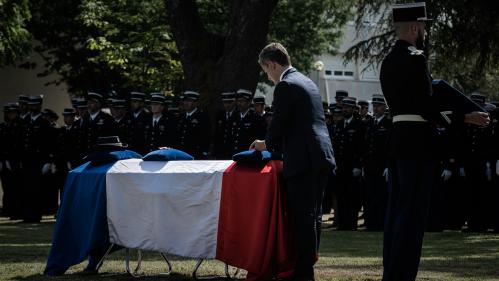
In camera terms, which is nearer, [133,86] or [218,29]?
[133,86]

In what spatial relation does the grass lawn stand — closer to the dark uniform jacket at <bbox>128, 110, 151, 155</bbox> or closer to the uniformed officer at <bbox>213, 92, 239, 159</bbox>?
the dark uniform jacket at <bbox>128, 110, 151, 155</bbox>

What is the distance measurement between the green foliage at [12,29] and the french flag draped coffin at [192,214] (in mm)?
13950

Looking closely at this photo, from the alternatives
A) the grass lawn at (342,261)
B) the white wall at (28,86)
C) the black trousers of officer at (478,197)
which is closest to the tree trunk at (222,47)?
the grass lawn at (342,261)

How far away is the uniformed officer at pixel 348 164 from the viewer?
708 inches

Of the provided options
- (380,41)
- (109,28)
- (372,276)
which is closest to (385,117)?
(380,41)

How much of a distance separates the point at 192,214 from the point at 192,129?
287 inches

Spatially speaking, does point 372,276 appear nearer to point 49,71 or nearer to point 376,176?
point 376,176

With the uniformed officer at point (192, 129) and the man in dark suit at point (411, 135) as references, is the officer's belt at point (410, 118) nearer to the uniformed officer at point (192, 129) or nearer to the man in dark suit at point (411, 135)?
the man in dark suit at point (411, 135)

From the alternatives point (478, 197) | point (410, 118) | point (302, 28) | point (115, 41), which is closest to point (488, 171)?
point (478, 197)

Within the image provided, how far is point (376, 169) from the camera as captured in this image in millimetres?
17781

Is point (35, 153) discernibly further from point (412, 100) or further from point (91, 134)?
point (412, 100)

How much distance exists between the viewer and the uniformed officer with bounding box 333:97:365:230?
708 inches

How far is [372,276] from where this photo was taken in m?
9.44

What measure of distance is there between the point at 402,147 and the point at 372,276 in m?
2.14
